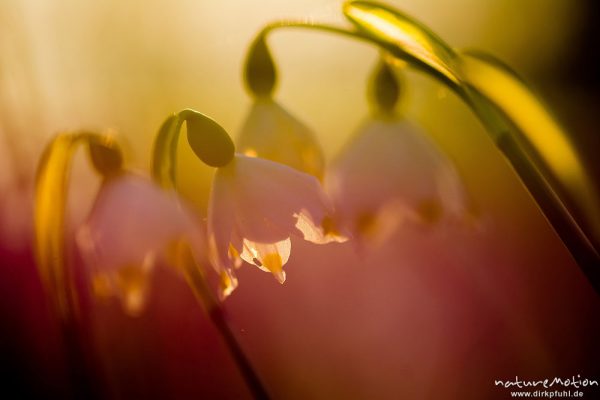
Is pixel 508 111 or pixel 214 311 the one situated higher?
pixel 508 111

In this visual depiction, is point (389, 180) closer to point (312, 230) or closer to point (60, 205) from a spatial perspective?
point (312, 230)

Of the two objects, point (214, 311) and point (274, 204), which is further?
point (214, 311)

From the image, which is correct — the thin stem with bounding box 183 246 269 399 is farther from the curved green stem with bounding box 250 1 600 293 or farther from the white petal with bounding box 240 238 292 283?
the curved green stem with bounding box 250 1 600 293

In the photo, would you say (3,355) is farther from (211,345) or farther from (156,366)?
(211,345)

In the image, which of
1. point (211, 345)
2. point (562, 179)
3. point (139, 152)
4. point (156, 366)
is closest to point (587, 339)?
point (562, 179)

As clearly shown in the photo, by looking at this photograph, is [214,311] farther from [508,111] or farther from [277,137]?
[508,111]

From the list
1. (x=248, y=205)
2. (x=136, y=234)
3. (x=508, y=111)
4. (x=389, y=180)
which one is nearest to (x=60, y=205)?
(x=136, y=234)

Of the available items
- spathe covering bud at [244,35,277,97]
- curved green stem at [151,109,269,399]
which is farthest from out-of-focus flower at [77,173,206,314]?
spathe covering bud at [244,35,277,97]
